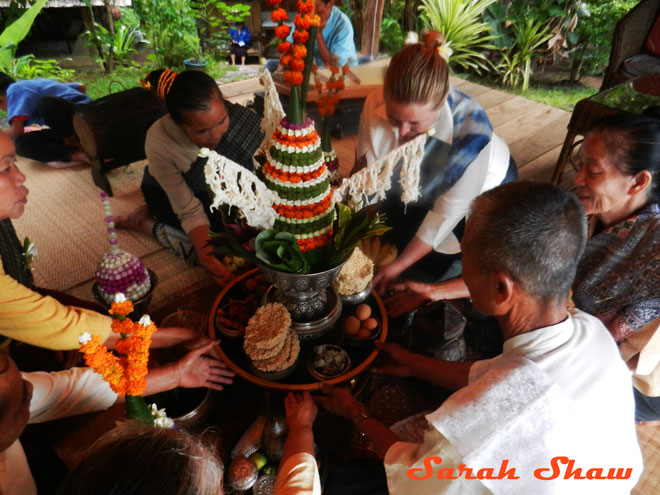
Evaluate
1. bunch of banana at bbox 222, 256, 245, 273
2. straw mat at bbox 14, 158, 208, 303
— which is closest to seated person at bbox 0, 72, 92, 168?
straw mat at bbox 14, 158, 208, 303

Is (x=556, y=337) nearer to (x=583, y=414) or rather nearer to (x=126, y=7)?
(x=583, y=414)

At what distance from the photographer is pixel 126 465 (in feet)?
2.29

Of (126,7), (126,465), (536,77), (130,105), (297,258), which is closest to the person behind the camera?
(126,465)

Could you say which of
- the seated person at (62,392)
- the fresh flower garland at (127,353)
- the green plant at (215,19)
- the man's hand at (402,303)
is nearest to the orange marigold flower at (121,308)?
the fresh flower garland at (127,353)

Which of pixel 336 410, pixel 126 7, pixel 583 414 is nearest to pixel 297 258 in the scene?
pixel 336 410

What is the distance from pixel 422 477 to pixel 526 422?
25 centimetres

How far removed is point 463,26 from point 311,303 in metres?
4.79

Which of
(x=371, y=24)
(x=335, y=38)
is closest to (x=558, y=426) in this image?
(x=335, y=38)

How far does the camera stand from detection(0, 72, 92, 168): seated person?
296 centimetres

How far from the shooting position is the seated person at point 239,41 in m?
4.73

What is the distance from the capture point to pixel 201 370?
4.42ft

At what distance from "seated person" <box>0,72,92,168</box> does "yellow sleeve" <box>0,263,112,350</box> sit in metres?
2.22

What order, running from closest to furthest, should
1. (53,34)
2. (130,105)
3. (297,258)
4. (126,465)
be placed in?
(126,465) → (297,258) → (130,105) → (53,34)

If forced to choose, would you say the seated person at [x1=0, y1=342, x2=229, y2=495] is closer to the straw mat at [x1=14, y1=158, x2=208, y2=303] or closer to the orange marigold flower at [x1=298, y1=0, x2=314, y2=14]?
the straw mat at [x1=14, y1=158, x2=208, y2=303]
